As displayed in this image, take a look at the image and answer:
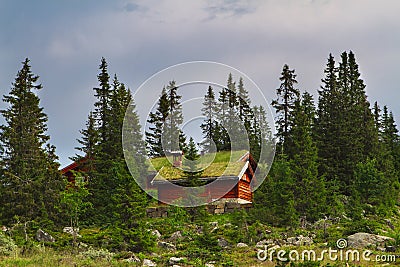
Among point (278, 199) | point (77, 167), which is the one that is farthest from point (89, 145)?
point (278, 199)

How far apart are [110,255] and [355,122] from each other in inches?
1279

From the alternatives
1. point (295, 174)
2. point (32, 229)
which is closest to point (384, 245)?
point (295, 174)

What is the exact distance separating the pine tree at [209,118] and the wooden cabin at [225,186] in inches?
264

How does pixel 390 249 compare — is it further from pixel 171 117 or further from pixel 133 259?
pixel 171 117

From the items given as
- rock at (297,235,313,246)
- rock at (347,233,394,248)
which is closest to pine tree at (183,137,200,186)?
rock at (297,235,313,246)

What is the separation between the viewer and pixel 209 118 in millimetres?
27844

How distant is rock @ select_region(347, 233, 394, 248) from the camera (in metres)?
22.9

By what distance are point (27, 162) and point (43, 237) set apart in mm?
6393

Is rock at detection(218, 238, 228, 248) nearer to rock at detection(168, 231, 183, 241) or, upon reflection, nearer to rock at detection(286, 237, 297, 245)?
rock at detection(168, 231, 183, 241)

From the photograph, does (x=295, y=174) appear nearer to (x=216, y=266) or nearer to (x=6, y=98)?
(x=216, y=266)

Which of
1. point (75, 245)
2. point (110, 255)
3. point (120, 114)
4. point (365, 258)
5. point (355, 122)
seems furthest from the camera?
point (355, 122)

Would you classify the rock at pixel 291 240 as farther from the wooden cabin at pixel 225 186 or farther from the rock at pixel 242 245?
the wooden cabin at pixel 225 186

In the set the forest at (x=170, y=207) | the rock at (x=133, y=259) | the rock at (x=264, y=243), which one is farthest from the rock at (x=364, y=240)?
the rock at (x=133, y=259)

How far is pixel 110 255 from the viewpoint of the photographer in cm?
2167
